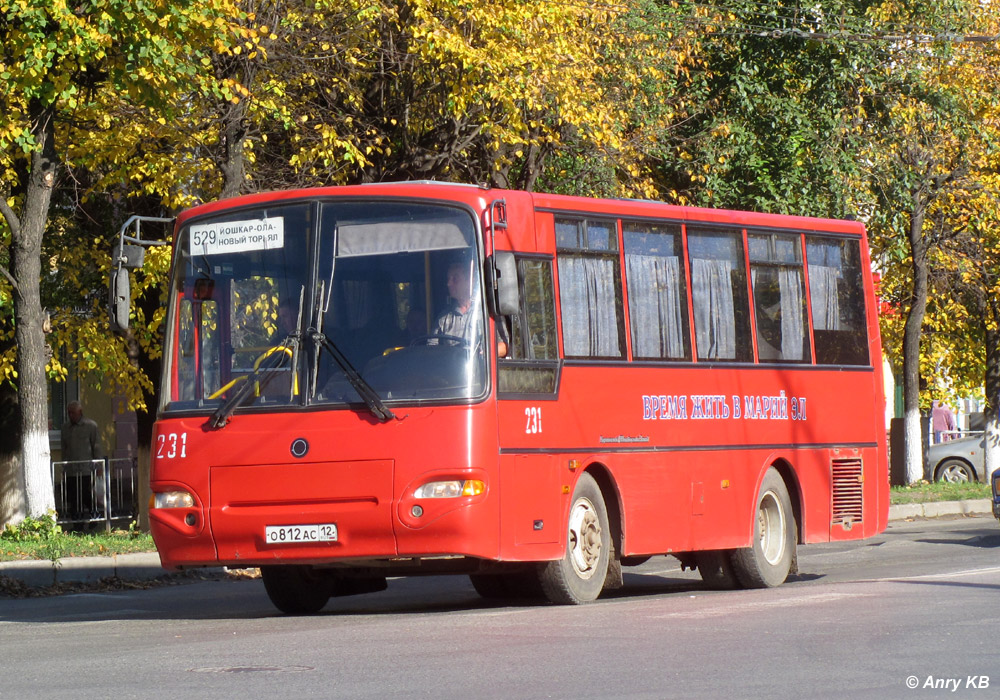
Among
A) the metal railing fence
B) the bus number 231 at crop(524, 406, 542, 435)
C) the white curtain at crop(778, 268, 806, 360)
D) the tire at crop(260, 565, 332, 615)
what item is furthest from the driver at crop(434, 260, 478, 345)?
the metal railing fence

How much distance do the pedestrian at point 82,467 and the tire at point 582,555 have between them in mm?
14817

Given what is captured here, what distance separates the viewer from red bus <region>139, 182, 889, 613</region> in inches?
431

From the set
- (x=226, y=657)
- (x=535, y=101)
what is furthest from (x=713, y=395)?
(x=535, y=101)

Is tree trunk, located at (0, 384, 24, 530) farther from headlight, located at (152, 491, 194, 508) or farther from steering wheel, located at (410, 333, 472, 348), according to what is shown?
steering wheel, located at (410, 333, 472, 348)

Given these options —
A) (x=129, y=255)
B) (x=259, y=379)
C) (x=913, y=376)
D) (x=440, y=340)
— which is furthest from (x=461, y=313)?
(x=913, y=376)

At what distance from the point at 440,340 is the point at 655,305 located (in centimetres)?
249

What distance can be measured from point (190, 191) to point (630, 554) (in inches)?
469

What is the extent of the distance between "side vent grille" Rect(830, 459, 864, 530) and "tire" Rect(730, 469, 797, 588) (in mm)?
635

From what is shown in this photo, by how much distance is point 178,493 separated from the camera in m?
11.4

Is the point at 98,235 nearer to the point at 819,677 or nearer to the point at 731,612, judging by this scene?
the point at 731,612

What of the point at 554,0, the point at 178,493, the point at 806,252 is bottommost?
the point at 178,493

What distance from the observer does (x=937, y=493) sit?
27859mm

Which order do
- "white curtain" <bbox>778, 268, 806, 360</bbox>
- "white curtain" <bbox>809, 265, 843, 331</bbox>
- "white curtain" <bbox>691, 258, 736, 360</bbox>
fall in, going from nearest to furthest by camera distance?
"white curtain" <bbox>691, 258, 736, 360</bbox> < "white curtain" <bbox>778, 268, 806, 360</bbox> < "white curtain" <bbox>809, 265, 843, 331</bbox>

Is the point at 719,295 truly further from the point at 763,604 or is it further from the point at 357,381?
the point at 357,381
